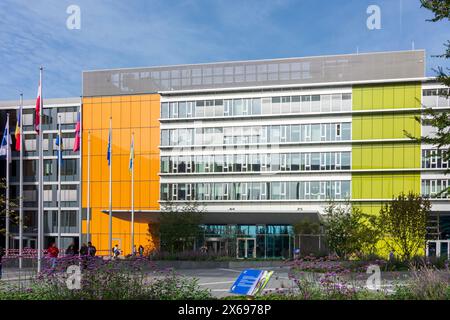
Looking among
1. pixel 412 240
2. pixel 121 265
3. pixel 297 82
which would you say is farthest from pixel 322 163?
pixel 121 265

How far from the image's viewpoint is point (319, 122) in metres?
65.1

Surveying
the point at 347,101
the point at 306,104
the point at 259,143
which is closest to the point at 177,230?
the point at 259,143

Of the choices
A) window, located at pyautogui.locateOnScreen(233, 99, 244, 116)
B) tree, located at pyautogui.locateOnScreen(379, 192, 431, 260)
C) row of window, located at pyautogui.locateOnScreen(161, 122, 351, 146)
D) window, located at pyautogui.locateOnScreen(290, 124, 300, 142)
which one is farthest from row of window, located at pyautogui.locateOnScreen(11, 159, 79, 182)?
tree, located at pyautogui.locateOnScreen(379, 192, 431, 260)

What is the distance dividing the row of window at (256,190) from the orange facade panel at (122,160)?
302 centimetres

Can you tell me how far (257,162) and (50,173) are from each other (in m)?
25.2

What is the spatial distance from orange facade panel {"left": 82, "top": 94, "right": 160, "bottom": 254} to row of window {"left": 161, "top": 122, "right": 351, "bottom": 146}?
273cm

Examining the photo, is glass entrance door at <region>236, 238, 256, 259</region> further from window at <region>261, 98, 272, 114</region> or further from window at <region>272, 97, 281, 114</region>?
window at <region>272, 97, 281, 114</region>

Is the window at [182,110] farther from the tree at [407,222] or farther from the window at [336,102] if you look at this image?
the tree at [407,222]

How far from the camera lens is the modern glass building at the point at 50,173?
70.7 meters

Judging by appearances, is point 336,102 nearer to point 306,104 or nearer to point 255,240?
point 306,104

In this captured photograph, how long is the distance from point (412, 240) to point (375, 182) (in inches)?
1348

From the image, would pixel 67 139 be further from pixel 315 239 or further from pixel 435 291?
pixel 435 291

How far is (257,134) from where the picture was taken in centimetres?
6694

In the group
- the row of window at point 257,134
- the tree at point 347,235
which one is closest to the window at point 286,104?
the row of window at point 257,134
